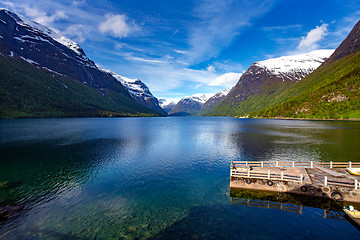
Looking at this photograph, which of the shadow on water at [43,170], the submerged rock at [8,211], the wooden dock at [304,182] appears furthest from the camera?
the shadow on water at [43,170]

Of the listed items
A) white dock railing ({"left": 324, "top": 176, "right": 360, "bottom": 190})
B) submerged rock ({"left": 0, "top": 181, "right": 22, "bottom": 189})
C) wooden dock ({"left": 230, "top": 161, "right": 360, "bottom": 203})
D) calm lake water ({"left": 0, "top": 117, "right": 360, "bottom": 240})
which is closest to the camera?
calm lake water ({"left": 0, "top": 117, "right": 360, "bottom": 240})

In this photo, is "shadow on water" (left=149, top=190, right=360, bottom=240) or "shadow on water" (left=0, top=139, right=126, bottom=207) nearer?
"shadow on water" (left=149, top=190, right=360, bottom=240)

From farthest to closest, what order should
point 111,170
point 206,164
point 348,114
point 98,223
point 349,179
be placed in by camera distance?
1. point 348,114
2. point 206,164
3. point 111,170
4. point 349,179
5. point 98,223

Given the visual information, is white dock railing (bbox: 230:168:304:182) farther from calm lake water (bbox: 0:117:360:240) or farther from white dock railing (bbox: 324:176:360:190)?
calm lake water (bbox: 0:117:360:240)

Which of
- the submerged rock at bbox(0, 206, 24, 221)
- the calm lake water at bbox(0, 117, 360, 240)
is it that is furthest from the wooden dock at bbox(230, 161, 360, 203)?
the submerged rock at bbox(0, 206, 24, 221)

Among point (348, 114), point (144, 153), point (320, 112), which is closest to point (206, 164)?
point (144, 153)

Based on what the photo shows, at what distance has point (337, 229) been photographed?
19.5 metres

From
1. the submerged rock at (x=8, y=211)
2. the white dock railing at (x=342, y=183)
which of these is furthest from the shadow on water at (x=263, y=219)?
the submerged rock at (x=8, y=211)

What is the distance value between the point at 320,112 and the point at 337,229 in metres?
232

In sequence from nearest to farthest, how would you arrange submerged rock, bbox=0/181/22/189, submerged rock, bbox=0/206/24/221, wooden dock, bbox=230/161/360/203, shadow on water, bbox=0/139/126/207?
1. submerged rock, bbox=0/206/24/221
2. wooden dock, bbox=230/161/360/203
3. shadow on water, bbox=0/139/126/207
4. submerged rock, bbox=0/181/22/189

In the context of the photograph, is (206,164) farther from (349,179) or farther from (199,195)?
(349,179)

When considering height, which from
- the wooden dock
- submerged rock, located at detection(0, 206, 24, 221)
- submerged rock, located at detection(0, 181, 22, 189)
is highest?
the wooden dock

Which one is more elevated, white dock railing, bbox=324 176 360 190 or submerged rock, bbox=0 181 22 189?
white dock railing, bbox=324 176 360 190

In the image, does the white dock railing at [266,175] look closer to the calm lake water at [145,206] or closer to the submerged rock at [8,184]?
the calm lake water at [145,206]
